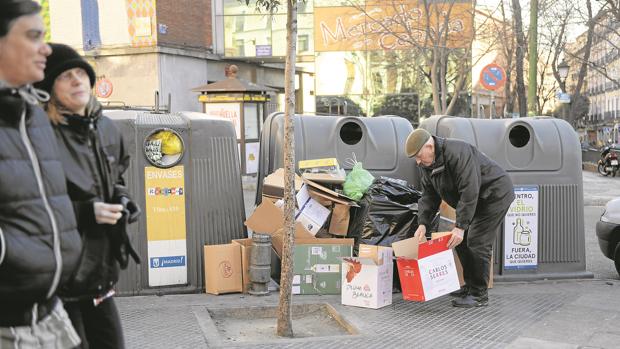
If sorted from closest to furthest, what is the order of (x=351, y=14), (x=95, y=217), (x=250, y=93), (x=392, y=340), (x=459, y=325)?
(x=95, y=217)
(x=392, y=340)
(x=459, y=325)
(x=250, y=93)
(x=351, y=14)

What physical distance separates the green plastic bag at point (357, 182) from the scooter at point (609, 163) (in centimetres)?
1885

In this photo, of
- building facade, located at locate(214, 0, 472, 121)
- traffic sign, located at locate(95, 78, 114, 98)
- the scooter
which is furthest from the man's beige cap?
the scooter

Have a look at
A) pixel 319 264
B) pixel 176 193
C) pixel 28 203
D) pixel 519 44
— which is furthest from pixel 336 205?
pixel 519 44

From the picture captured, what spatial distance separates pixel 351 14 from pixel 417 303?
1718cm

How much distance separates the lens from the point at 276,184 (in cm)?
593

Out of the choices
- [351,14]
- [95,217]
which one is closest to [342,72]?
[351,14]

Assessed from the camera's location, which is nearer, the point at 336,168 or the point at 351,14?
the point at 336,168

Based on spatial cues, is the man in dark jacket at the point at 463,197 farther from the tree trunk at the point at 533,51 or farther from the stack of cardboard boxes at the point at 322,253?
the tree trunk at the point at 533,51

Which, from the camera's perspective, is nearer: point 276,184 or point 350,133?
point 276,184

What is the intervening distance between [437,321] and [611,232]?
2610 mm

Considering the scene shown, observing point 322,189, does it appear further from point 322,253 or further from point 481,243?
point 481,243

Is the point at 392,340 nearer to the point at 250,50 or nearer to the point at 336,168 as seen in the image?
the point at 336,168

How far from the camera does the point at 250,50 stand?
2244 cm

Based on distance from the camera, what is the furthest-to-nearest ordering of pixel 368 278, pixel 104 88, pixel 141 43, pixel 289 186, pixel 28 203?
pixel 104 88
pixel 141 43
pixel 368 278
pixel 289 186
pixel 28 203
